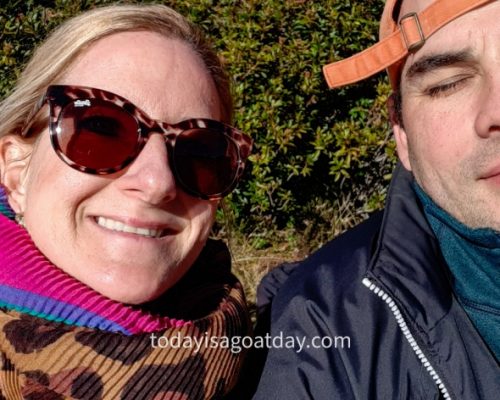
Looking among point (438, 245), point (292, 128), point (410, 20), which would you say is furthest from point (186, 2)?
point (438, 245)

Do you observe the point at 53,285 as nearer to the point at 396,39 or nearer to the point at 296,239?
the point at 396,39

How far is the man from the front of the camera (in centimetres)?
182

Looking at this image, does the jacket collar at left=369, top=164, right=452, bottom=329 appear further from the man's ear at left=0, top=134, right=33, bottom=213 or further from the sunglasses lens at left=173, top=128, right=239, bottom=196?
the man's ear at left=0, top=134, right=33, bottom=213

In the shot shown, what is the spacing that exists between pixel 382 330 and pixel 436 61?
92cm

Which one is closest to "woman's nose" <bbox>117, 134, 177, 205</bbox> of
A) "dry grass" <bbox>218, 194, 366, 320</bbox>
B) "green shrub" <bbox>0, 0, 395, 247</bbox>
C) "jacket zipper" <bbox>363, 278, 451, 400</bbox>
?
"jacket zipper" <bbox>363, 278, 451, 400</bbox>

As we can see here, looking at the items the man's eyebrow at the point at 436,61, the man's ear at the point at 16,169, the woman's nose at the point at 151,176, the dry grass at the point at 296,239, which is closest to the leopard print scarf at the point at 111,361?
the man's ear at the point at 16,169

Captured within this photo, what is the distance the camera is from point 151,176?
5.41 ft

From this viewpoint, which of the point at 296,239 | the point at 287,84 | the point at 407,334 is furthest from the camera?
the point at 296,239

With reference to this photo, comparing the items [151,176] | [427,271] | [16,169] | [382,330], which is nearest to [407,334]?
[382,330]

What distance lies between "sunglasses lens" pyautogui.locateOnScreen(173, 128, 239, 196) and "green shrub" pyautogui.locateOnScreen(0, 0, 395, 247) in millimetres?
2131

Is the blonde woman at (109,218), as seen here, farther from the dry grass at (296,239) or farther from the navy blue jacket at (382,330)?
the dry grass at (296,239)

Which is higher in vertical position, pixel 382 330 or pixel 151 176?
pixel 151 176

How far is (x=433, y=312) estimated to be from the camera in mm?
1885

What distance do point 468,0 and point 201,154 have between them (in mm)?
991
